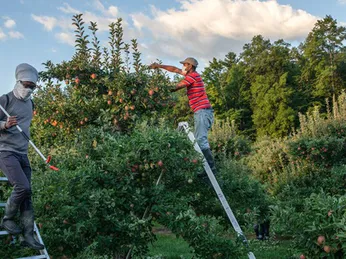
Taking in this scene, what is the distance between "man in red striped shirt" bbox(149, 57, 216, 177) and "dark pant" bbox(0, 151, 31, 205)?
2.78 meters

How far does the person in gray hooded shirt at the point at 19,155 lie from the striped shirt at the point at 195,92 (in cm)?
270

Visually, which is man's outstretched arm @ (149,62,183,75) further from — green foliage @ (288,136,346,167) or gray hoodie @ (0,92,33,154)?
green foliage @ (288,136,346,167)

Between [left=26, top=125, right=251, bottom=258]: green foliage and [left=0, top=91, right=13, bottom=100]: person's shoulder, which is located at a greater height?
[left=0, top=91, right=13, bottom=100]: person's shoulder

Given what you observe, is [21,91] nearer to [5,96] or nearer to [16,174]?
[5,96]

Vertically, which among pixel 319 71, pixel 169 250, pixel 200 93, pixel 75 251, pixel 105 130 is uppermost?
pixel 319 71

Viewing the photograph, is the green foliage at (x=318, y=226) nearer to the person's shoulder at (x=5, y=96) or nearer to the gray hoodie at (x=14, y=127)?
the gray hoodie at (x=14, y=127)

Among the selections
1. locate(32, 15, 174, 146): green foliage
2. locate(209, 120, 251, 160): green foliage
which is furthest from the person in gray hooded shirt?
locate(209, 120, 251, 160): green foliage

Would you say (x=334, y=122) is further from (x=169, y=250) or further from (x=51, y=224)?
(x=51, y=224)

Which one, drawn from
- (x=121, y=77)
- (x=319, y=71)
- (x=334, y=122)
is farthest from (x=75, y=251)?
(x=319, y=71)

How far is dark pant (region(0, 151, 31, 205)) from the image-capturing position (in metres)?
4.40

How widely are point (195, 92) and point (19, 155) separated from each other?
3015mm

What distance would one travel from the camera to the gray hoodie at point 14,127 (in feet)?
14.7

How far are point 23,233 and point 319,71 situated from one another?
35.0 metres

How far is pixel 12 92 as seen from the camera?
184 inches
